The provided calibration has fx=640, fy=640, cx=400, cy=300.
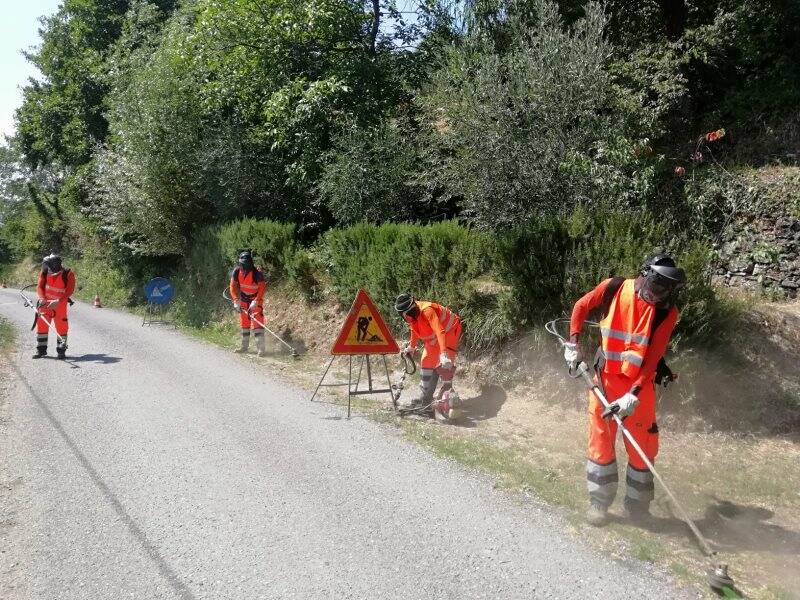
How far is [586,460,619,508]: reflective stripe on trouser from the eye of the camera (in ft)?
16.3

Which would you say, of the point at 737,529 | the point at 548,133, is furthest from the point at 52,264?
the point at 737,529

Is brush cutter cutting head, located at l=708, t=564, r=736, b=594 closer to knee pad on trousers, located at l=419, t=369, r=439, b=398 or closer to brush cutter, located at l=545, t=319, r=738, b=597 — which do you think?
brush cutter, located at l=545, t=319, r=738, b=597

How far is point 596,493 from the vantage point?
16.4 feet

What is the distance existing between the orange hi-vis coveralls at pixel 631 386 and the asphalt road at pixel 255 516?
1.88 ft

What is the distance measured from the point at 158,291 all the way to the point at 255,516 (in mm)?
14617

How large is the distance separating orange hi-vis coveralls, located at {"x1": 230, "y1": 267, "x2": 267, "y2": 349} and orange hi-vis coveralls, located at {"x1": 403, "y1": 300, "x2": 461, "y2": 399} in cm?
532

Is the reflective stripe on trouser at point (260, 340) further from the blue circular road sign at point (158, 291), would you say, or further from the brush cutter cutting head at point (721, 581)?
the brush cutter cutting head at point (721, 581)

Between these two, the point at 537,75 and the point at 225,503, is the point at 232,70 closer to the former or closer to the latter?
the point at 537,75

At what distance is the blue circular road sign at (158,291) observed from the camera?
18.1 meters

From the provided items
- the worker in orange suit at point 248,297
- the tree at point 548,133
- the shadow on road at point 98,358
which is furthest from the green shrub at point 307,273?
the tree at point 548,133

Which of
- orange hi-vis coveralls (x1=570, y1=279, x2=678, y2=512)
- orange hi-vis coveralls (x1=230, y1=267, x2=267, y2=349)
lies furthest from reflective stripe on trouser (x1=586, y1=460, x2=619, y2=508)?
orange hi-vis coveralls (x1=230, y1=267, x2=267, y2=349)

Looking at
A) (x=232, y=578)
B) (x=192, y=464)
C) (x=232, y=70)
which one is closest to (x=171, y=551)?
(x=232, y=578)

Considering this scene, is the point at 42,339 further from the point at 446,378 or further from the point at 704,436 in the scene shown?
the point at 704,436

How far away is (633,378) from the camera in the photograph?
4.96 meters
